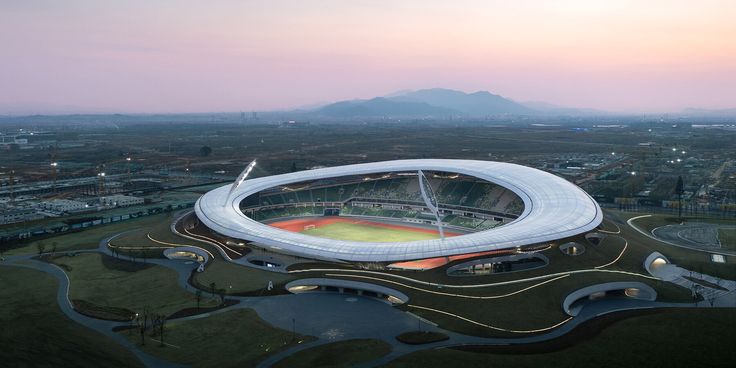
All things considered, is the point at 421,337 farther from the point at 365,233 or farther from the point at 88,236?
the point at 88,236

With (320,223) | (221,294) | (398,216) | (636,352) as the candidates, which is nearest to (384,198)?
(398,216)

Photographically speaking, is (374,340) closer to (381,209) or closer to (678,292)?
(678,292)

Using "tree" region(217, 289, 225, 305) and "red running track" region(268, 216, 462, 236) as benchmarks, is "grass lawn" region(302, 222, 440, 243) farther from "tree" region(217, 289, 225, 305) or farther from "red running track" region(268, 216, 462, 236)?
"tree" region(217, 289, 225, 305)

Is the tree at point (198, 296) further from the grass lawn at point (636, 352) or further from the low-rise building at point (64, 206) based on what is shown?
the low-rise building at point (64, 206)

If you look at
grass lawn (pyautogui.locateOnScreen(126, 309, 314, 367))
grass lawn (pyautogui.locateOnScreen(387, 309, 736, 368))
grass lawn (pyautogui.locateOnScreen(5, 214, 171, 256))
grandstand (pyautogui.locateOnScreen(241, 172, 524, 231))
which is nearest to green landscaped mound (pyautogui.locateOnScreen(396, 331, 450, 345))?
grass lawn (pyautogui.locateOnScreen(387, 309, 736, 368))

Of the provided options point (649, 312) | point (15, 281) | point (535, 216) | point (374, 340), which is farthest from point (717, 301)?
point (15, 281)

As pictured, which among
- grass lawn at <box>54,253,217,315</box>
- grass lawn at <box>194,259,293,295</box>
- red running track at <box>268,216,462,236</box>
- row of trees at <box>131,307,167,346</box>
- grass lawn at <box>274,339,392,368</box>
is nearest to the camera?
grass lawn at <box>274,339,392,368</box>
